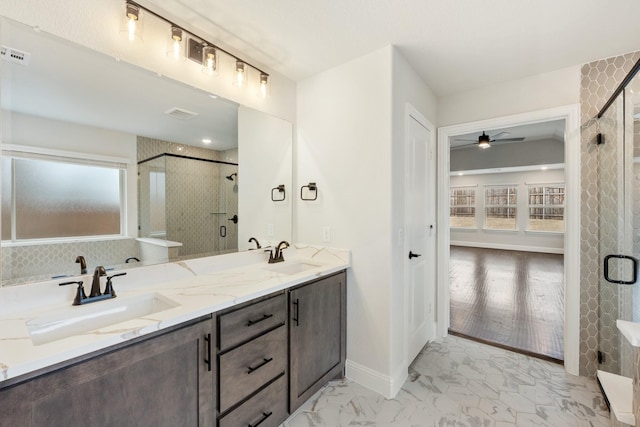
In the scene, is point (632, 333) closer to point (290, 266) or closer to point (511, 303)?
point (290, 266)

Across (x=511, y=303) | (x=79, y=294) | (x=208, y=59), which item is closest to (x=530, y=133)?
(x=511, y=303)

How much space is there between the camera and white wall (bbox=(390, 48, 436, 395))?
2.04m

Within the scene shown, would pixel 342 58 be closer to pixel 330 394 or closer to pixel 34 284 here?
pixel 34 284

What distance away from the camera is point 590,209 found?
87.0 inches

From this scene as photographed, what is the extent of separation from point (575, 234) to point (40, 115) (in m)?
3.61

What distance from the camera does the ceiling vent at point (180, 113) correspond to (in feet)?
5.73

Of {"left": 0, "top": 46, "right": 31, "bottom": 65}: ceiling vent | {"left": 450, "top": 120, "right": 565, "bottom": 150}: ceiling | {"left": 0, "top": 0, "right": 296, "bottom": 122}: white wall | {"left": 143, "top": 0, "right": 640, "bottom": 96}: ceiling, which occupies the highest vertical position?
{"left": 450, "top": 120, "right": 565, "bottom": 150}: ceiling

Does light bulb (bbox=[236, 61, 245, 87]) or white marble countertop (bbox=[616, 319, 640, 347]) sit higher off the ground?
light bulb (bbox=[236, 61, 245, 87])

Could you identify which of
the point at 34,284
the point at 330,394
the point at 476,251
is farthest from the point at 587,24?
the point at 476,251

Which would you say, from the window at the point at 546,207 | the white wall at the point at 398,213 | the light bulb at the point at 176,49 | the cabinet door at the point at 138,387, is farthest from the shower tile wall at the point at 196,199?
the window at the point at 546,207

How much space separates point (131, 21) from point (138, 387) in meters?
1.78

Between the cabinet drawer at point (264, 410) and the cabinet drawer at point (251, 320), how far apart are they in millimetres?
347

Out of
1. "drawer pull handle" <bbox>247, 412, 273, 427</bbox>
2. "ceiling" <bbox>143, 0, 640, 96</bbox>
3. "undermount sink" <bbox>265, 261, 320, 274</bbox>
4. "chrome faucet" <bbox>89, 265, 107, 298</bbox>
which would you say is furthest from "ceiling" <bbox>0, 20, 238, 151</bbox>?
"drawer pull handle" <bbox>247, 412, 273, 427</bbox>

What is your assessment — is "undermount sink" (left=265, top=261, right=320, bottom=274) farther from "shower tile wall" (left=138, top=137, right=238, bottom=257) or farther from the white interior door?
the white interior door
